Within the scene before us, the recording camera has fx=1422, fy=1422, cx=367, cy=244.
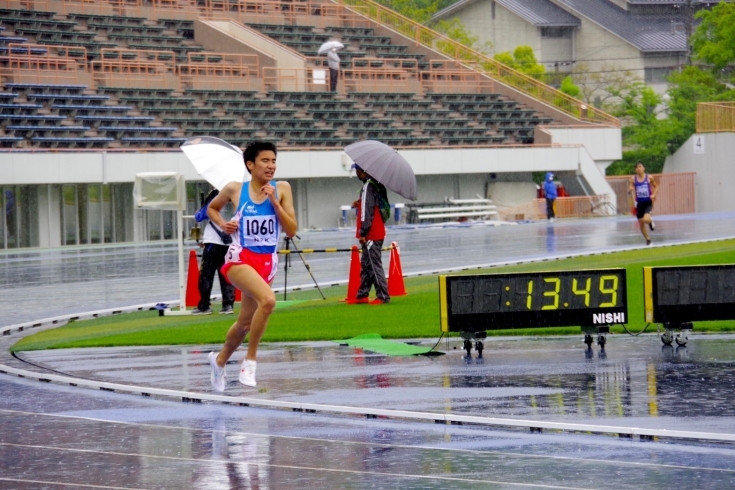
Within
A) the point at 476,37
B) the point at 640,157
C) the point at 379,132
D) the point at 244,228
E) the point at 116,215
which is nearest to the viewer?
the point at 244,228

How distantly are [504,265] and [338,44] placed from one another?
33.1m

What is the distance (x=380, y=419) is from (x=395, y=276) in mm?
11586

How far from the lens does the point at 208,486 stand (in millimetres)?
7938

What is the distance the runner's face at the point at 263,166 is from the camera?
38.7 ft

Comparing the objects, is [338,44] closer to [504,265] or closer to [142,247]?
[142,247]

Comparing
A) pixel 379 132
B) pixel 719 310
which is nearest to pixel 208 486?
pixel 719 310

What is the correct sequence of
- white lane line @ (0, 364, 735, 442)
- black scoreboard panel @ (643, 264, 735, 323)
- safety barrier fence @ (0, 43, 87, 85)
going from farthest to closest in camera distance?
1. safety barrier fence @ (0, 43, 87, 85)
2. black scoreboard panel @ (643, 264, 735, 323)
3. white lane line @ (0, 364, 735, 442)

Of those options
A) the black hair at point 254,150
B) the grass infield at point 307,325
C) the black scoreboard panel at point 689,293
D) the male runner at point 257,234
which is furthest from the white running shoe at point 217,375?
the black scoreboard panel at point 689,293

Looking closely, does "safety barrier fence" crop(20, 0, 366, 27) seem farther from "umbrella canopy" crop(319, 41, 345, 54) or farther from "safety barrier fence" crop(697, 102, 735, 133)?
"safety barrier fence" crop(697, 102, 735, 133)

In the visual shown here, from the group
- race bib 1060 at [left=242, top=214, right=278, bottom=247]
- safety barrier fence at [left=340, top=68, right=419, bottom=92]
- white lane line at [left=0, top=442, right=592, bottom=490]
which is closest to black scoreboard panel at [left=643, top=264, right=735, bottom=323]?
race bib 1060 at [left=242, top=214, right=278, bottom=247]

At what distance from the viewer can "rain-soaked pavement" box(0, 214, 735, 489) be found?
8156mm

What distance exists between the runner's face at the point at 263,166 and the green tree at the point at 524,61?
73029 mm

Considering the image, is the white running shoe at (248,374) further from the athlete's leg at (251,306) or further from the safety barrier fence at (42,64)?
the safety barrier fence at (42,64)

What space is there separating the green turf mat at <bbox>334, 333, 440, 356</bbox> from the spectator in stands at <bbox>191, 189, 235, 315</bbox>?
289cm
